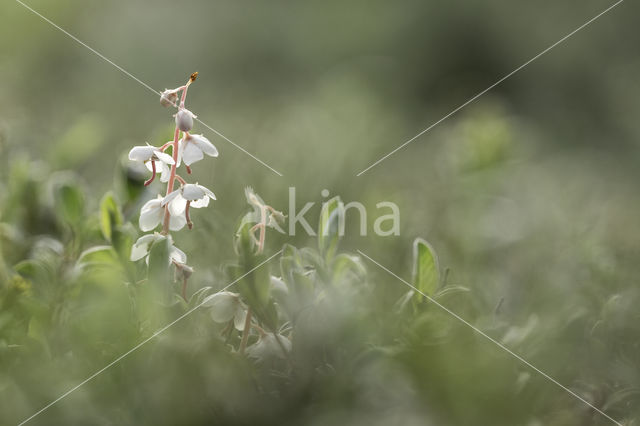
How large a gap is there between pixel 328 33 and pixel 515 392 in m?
2.36

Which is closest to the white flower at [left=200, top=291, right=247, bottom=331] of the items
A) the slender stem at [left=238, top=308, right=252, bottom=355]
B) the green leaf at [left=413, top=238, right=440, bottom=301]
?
the slender stem at [left=238, top=308, right=252, bottom=355]

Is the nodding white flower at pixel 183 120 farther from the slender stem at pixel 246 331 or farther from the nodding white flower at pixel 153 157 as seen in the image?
the slender stem at pixel 246 331

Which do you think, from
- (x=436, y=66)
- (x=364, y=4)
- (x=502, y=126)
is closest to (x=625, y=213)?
(x=502, y=126)

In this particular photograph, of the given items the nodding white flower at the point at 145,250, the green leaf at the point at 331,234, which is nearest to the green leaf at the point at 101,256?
the nodding white flower at the point at 145,250

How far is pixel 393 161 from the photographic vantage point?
1.13 metres

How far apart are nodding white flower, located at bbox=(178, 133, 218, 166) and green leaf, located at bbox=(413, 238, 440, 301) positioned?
5.8 inches

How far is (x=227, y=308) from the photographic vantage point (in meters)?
0.35

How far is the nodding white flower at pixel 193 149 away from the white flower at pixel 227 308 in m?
0.10

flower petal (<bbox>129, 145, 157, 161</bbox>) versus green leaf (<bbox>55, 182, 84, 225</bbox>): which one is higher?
green leaf (<bbox>55, 182, 84, 225</bbox>)

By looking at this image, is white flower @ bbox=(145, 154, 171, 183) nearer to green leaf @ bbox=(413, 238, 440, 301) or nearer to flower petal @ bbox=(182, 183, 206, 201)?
flower petal @ bbox=(182, 183, 206, 201)

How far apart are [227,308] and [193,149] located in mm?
114

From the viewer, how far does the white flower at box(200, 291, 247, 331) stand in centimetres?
35

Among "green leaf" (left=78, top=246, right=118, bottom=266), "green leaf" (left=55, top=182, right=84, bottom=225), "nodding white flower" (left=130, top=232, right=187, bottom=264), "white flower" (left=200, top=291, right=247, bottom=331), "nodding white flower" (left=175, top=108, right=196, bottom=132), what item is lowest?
"white flower" (left=200, top=291, right=247, bottom=331)

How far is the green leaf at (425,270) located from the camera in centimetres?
37
